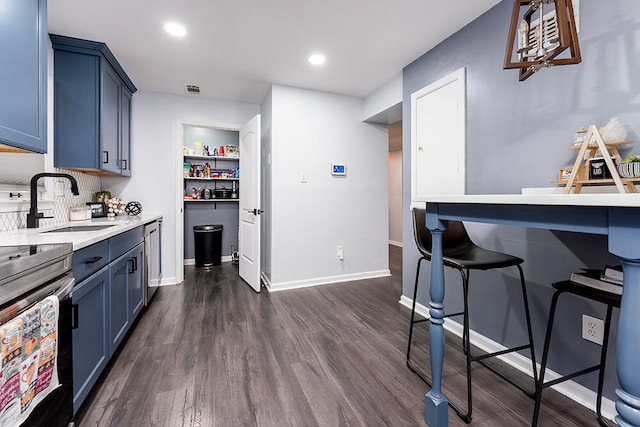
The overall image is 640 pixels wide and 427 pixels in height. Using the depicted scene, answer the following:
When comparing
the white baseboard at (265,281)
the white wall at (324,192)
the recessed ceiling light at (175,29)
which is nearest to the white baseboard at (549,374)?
the white wall at (324,192)

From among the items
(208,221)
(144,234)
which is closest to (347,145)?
(144,234)

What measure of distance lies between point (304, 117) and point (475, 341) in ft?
9.26

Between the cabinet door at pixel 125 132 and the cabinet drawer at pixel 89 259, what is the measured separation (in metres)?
1.86

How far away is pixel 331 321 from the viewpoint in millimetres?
2471

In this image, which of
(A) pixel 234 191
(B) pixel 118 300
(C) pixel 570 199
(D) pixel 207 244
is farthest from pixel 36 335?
(A) pixel 234 191

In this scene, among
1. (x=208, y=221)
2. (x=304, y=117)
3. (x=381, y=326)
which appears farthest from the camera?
(x=208, y=221)

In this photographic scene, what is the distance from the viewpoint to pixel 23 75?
1467 millimetres

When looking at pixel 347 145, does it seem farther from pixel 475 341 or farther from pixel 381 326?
pixel 475 341

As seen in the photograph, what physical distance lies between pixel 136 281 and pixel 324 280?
6.52 ft

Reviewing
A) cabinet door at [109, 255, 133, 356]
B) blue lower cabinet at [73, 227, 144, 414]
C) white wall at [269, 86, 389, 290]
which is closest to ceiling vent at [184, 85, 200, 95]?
white wall at [269, 86, 389, 290]

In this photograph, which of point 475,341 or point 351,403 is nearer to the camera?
point 351,403

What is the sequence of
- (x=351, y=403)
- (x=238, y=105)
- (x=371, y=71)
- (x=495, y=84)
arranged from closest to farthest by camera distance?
(x=351, y=403), (x=495, y=84), (x=371, y=71), (x=238, y=105)

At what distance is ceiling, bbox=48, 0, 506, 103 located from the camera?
6.48 ft

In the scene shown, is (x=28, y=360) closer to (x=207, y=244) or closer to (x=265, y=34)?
(x=265, y=34)
